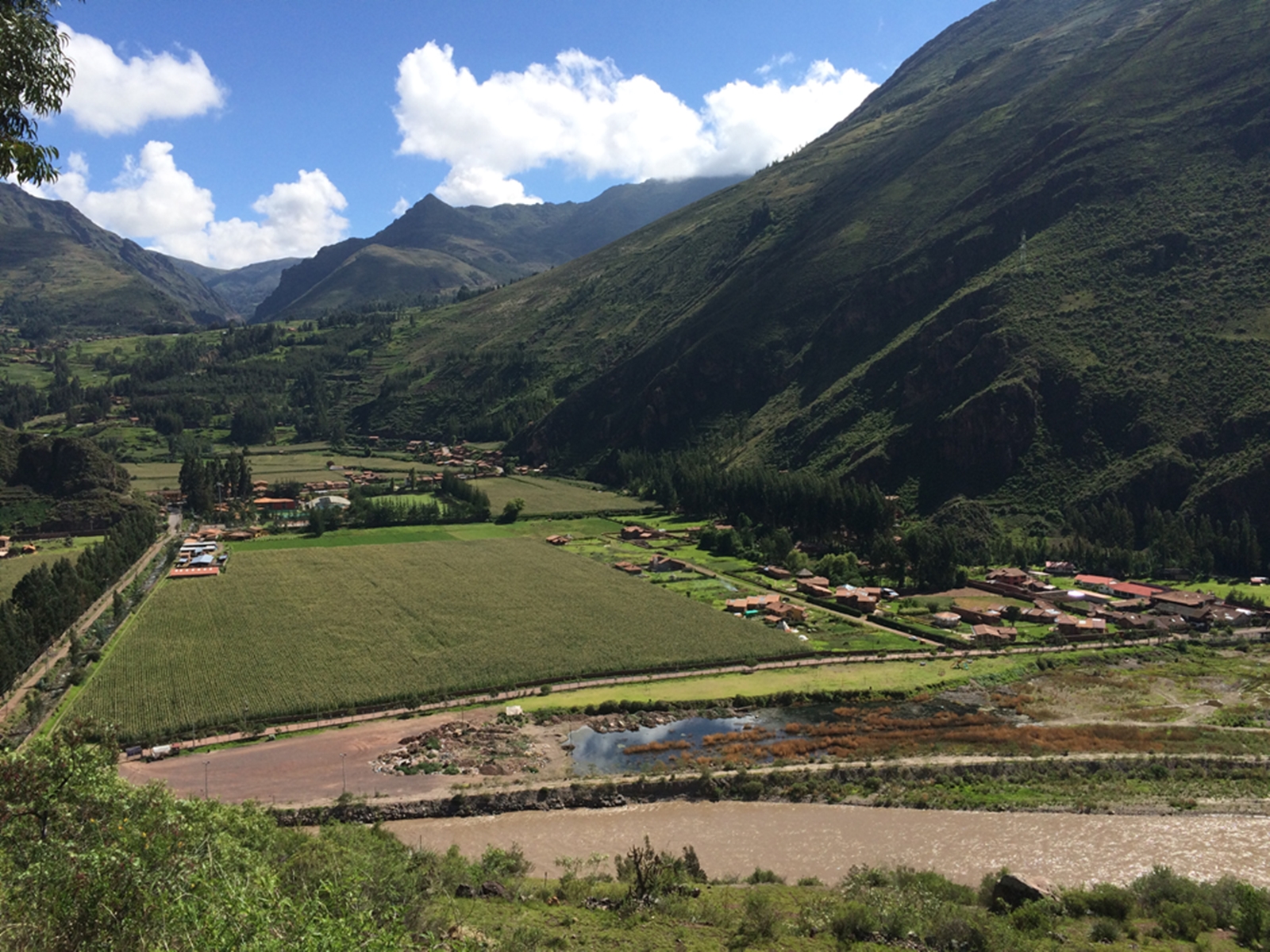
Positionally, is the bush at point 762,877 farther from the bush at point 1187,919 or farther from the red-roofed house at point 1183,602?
the red-roofed house at point 1183,602

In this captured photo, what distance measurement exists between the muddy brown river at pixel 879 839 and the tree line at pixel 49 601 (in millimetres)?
35264

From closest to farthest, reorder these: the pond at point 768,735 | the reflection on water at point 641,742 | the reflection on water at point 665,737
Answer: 1. the reflection on water at point 641,742
2. the reflection on water at point 665,737
3. the pond at point 768,735

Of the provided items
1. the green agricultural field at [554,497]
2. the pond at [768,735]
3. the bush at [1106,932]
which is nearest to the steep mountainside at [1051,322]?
the green agricultural field at [554,497]

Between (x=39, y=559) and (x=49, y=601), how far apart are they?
36.2 m

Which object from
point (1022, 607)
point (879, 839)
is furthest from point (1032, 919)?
point (1022, 607)

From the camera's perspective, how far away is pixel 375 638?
6550 cm

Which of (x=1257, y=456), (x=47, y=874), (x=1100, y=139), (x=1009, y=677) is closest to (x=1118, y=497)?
(x=1257, y=456)

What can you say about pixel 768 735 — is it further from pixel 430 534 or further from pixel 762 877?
pixel 430 534

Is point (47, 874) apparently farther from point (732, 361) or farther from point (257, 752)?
point (732, 361)

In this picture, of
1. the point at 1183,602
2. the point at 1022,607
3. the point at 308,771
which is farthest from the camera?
the point at 1022,607

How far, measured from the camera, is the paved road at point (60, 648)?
50834 millimetres

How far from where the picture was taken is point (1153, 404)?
10681 centimetres

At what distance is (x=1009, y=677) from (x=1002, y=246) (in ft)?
383

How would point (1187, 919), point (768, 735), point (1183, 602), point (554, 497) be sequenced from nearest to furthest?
1. point (1187, 919)
2. point (768, 735)
3. point (1183, 602)
4. point (554, 497)
